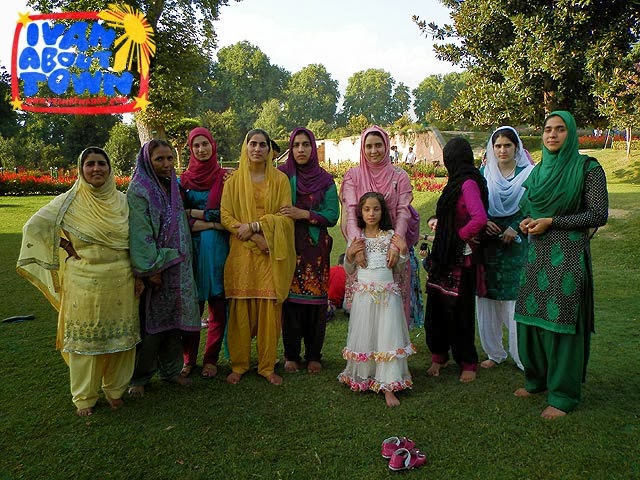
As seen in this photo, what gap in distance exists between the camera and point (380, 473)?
2359 mm

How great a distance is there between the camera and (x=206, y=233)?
349 centimetres

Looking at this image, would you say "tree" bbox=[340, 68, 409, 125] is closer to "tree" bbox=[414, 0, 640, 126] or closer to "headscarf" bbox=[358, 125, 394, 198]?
"tree" bbox=[414, 0, 640, 126]

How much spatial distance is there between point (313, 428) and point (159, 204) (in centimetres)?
170

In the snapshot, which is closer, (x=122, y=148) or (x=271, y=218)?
(x=271, y=218)

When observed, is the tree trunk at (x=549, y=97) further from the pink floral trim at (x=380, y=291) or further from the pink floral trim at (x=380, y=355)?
the pink floral trim at (x=380, y=355)

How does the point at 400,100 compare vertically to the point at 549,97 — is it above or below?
above

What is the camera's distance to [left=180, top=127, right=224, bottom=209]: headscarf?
3.50 metres

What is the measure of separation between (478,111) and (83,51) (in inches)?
552

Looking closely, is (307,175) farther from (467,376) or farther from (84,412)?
(84,412)

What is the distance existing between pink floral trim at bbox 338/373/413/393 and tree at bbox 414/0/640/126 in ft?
22.3

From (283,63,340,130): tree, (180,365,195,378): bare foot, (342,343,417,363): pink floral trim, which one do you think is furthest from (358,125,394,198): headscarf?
(283,63,340,130): tree

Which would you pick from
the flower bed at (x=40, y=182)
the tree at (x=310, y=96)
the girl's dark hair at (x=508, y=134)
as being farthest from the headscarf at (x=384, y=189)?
the tree at (x=310, y=96)

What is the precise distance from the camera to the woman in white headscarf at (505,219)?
3496mm

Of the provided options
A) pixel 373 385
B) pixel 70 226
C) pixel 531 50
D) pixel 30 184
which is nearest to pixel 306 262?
pixel 373 385
